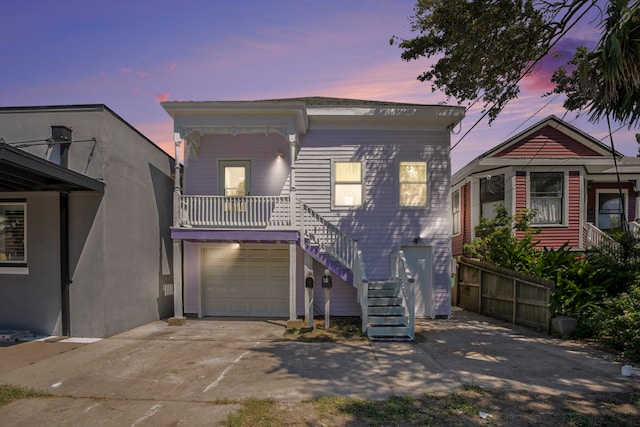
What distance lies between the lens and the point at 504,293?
419 inches

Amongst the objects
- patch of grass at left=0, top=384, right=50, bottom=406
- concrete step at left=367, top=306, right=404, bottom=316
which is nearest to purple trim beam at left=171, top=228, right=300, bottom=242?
concrete step at left=367, top=306, right=404, bottom=316

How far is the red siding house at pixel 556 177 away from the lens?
43.8 feet

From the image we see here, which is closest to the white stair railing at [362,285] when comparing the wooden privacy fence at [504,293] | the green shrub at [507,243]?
the wooden privacy fence at [504,293]

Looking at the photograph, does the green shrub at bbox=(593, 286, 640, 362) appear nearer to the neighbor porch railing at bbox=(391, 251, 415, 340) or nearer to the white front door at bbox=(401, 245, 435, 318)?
the neighbor porch railing at bbox=(391, 251, 415, 340)

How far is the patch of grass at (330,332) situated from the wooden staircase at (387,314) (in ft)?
1.29

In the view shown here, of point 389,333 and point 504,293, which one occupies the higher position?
point 504,293

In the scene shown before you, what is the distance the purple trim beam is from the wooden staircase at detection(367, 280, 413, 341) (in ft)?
8.21

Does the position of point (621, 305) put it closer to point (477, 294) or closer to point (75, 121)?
point (477, 294)

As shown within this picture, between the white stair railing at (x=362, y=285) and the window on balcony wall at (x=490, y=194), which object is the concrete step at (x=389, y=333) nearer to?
the white stair railing at (x=362, y=285)

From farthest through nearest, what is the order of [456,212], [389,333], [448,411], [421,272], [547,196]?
[456,212]
[547,196]
[421,272]
[389,333]
[448,411]

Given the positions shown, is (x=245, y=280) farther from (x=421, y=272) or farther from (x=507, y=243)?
(x=507, y=243)

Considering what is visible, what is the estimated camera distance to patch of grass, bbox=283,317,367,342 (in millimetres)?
8375

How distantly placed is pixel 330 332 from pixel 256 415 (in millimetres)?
4780

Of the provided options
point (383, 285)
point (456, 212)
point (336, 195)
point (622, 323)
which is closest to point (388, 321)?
point (383, 285)
